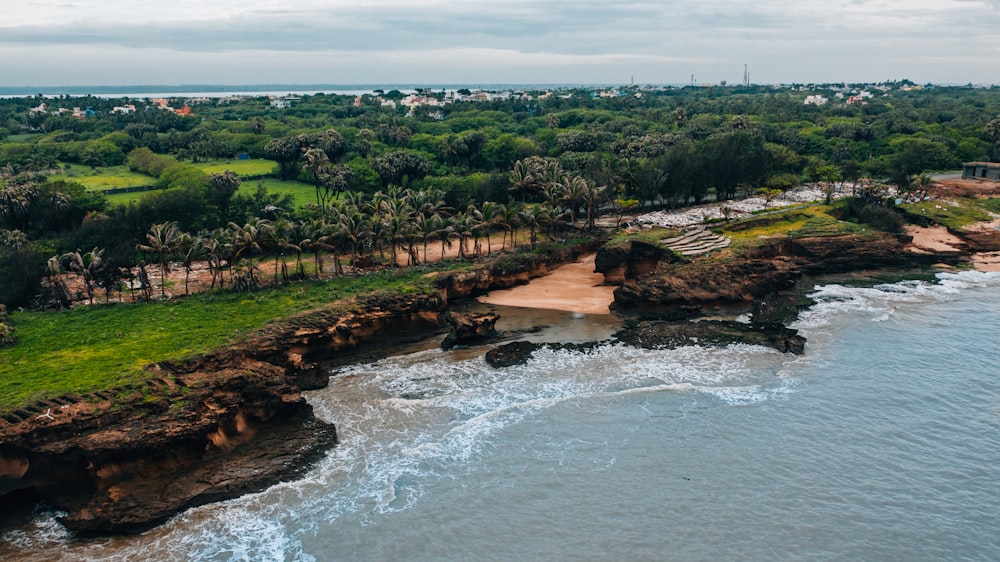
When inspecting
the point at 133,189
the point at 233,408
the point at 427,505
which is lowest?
the point at 427,505

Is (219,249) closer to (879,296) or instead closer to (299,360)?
(299,360)

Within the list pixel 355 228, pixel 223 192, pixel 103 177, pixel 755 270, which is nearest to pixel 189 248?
pixel 355 228

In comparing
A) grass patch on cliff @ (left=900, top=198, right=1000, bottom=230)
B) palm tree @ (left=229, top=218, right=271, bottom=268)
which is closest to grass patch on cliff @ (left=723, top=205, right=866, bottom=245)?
grass patch on cliff @ (left=900, top=198, right=1000, bottom=230)

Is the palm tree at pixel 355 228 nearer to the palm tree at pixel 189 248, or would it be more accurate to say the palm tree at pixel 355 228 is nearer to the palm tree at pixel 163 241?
the palm tree at pixel 189 248

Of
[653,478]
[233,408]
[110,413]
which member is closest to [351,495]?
[233,408]

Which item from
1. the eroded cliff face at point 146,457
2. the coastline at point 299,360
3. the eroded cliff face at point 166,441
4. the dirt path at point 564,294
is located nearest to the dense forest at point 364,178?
the dirt path at point 564,294

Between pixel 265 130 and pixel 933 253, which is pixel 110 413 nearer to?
pixel 933 253

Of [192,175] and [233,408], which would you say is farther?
[192,175]
